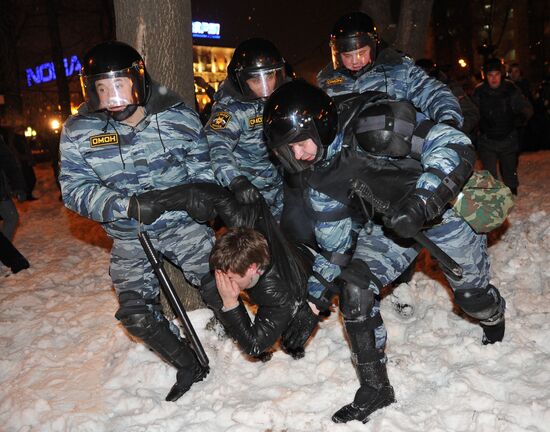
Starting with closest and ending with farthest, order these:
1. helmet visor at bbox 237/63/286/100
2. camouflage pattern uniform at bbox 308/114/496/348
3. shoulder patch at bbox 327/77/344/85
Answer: camouflage pattern uniform at bbox 308/114/496/348
helmet visor at bbox 237/63/286/100
shoulder patch at bbox 327/77/344/85

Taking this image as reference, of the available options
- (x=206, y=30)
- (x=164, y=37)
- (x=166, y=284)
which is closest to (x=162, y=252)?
(x=166, y=284)

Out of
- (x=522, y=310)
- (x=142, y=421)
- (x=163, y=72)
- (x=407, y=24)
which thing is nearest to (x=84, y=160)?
(x=163, y=72)

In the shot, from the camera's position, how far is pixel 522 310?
14.1 feet

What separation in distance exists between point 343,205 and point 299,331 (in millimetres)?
1042

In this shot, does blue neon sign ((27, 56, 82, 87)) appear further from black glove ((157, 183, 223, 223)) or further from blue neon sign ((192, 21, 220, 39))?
black glove ((157, 183, 223, 223))

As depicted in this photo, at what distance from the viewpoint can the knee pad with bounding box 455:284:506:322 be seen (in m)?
3.62

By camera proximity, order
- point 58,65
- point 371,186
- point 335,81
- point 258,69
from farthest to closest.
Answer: point 58,65, point 335,81, point 258,69, point 371,186

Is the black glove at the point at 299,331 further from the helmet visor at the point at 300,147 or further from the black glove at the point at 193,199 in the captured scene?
the helmet visor at the point at 300,147

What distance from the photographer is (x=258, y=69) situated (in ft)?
13.8

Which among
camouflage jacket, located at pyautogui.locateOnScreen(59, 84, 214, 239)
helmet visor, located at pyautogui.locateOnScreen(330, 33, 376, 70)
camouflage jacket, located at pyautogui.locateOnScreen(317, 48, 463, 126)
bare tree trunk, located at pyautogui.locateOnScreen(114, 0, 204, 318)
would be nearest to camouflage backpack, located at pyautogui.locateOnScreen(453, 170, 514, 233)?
camouflage jacket, located at pyautogui.locateOnScreen(317, 48, 463, 126)

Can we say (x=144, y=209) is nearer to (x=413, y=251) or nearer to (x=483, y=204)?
(x=413, y=251)

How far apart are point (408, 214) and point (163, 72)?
2.41m

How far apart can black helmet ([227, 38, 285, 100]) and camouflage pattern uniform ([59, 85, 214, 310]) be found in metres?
0.62

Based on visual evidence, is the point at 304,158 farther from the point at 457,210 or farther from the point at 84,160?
the point at 84,160
